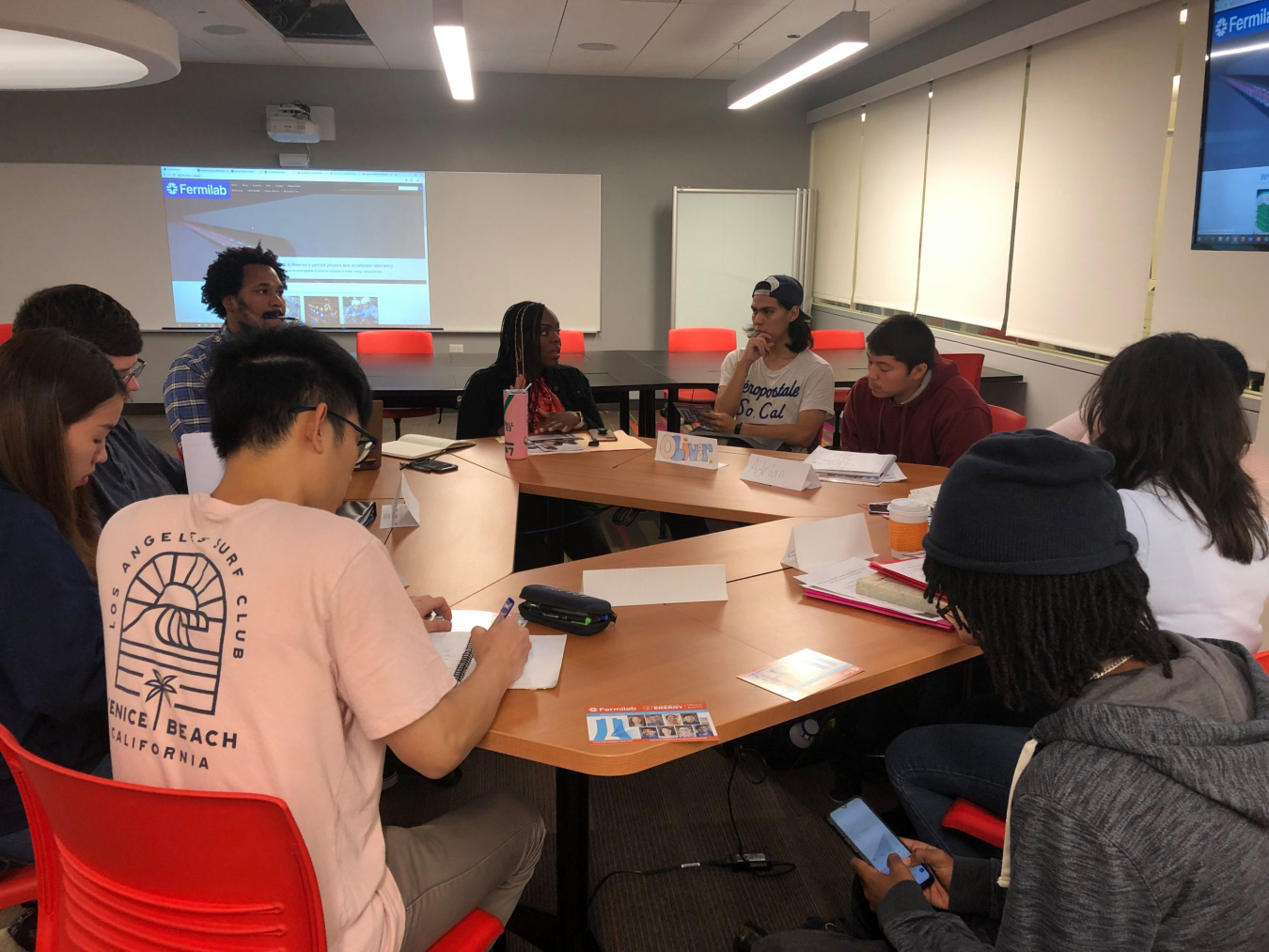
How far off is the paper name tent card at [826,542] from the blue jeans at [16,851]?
58.7 inches

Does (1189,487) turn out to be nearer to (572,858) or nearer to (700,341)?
(572,858)

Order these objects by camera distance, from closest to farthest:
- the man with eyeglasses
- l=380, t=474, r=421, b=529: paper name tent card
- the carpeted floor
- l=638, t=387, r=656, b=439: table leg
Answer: the carpeted floor, the man with eyeglasses, l=380, t=474, r=421, b=529: paper name tent card, l=638, t=387, r=656, b=439: table leg

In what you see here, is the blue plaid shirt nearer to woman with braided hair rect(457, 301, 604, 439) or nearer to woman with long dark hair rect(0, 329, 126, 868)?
woman with braided hair rect(457, 301, 604, 439)

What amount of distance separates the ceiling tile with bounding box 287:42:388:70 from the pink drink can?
4698 mm

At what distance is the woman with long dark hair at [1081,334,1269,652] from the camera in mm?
1509

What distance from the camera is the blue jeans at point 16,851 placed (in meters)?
1.30

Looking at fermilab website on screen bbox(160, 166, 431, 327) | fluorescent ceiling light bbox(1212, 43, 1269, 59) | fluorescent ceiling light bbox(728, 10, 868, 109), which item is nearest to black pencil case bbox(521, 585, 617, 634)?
fluorescent ceiling light bbox(1212, 43, 1269, 59)

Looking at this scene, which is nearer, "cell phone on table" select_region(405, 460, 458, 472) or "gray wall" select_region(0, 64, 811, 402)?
"cell phone on table" select_region(405, 460, 458, 472)

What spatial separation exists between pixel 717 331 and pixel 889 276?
4.76 feet

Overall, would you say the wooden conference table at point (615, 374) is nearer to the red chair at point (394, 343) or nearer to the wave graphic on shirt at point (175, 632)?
the red chair at point (394, 343)

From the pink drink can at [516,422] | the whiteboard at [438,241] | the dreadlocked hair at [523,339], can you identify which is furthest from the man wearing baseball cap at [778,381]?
the whiteboard at [438,241]

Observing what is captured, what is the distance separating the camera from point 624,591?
1808 mm

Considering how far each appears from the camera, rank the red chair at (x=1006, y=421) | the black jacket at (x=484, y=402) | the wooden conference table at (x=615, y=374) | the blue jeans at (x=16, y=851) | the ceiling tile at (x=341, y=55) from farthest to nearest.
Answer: the ceiling tile at (x=341, y=55), the wooden conference table at (x=615, y=374), the black jacket at (x=484, y=402), the red chair at (x=1006, y=421), the blue jeans at (x=16, y=851)

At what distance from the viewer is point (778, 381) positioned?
3621 mm
